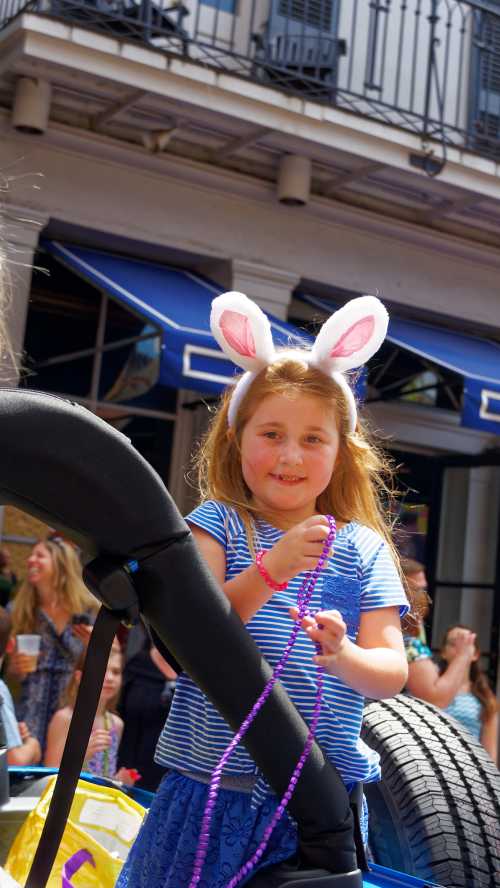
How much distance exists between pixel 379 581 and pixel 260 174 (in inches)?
244

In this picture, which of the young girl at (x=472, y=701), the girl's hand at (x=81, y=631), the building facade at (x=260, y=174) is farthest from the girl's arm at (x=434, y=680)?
the girl's hand at (x=81, y=631)

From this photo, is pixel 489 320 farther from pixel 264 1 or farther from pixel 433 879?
pixel 433 879

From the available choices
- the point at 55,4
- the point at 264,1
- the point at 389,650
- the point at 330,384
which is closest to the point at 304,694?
the point at 389,650

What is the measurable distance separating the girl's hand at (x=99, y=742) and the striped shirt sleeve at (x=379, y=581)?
2.60 meters

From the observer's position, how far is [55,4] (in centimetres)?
666

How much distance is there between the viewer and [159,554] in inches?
43.8

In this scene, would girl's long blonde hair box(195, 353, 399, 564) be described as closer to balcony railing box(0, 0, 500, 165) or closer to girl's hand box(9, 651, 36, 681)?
girl's hand box(9, 651, 36, 681)

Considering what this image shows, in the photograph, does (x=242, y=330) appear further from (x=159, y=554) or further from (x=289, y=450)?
(x=159, y=554)

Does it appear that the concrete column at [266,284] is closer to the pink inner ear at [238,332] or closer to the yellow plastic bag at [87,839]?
the yellow plastic bag at [87,839]

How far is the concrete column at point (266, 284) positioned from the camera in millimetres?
7527

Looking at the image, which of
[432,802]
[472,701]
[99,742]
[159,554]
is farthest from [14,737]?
[472,701]

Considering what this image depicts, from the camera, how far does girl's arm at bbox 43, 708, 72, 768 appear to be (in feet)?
14.4

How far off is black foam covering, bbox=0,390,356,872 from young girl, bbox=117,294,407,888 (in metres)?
0.29

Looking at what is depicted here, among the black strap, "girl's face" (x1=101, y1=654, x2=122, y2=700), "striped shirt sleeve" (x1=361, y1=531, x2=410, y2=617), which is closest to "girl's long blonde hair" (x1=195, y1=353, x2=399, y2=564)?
"striped shirt sleeve" (x1=361, y1=531, x2=410, y2=617)
